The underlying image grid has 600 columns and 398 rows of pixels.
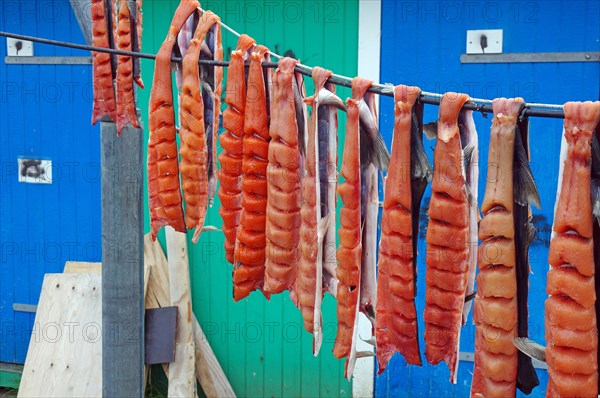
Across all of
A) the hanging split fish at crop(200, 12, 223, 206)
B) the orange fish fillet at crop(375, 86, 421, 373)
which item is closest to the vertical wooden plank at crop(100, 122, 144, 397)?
the hanging split fish at crop(200, 12, 223, 206)

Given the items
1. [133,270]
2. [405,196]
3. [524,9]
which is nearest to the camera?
[405,196]

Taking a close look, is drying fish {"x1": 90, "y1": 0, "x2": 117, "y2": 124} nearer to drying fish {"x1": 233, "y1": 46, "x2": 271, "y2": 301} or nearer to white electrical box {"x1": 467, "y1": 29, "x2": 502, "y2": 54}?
drying fish {"x1": 233, "y1": 46, "x2": 271, "y2": 301}

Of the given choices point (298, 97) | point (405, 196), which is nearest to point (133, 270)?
point (298, 97)

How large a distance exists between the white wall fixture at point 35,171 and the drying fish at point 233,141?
4.09 m

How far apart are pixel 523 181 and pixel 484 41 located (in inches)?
140

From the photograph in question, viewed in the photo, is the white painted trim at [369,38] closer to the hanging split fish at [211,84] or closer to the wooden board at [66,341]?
the hanging split fish at [211,84]

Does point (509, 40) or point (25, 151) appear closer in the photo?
point (509, 40)

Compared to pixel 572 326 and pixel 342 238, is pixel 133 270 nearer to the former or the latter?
pixel 342 238

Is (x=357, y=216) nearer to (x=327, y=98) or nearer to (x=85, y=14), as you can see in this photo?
(x=327, y=98)

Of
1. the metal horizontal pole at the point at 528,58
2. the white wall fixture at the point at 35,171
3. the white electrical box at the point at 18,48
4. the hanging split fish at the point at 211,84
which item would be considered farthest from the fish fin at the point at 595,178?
the white electrical box at the point at 18,48

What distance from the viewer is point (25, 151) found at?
6.77m

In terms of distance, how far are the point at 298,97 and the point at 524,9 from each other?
3319mm

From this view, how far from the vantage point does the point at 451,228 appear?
244 centimetres

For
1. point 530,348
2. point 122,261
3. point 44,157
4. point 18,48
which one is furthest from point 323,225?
point 18,48
